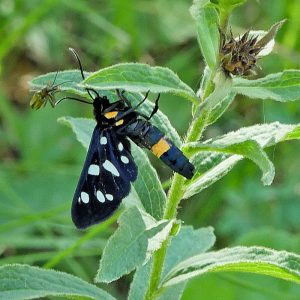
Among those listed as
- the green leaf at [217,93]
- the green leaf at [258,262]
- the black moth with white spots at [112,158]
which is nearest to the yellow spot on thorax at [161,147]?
the black moth with white spots at [112,158]

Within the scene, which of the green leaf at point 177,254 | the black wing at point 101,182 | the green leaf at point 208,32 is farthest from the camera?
the green leaf at point 177,254

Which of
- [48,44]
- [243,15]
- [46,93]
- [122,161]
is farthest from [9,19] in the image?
[122,161]

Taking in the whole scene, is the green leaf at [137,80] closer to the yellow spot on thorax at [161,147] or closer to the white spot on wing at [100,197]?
the yellow spot on thorax at [161,147]

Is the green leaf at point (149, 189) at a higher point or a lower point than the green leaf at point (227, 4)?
lower

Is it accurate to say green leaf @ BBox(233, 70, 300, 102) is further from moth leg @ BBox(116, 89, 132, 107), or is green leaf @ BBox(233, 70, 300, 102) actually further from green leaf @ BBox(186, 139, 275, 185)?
moth leg @ BBox(116, 89, 132, 107)

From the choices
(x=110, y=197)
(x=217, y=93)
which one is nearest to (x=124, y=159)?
(x=110, y=197)

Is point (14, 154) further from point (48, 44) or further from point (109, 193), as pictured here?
point (109, 193)

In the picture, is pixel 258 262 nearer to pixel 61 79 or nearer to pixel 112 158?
pixel 112 158
